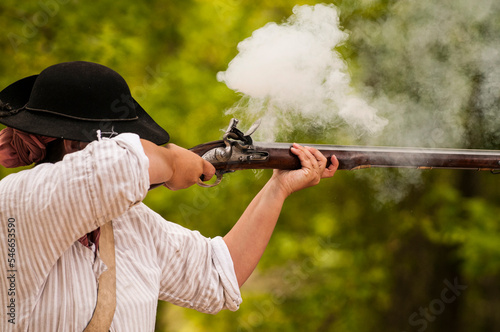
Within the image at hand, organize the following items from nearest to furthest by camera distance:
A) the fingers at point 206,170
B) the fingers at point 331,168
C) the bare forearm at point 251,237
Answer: the fingers at point 206,170, the bare forearm at point 251,237, the fingers at point 331,168

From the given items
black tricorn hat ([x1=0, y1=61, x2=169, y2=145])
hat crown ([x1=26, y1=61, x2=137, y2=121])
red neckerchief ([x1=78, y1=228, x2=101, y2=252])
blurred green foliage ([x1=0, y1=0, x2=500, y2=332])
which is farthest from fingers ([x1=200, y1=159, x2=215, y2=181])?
blurred green foliage ([x1=0, y1=0, x2=500, y2=332])

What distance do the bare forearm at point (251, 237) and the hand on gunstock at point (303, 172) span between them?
150 millimetres

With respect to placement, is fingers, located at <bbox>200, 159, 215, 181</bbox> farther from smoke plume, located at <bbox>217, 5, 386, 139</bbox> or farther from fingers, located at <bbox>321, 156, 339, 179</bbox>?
smoke plume, located at <bbox>217, 5, 386, 139</bbox>

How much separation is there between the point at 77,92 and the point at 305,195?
18.1 feet

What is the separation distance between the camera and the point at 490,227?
263 inches

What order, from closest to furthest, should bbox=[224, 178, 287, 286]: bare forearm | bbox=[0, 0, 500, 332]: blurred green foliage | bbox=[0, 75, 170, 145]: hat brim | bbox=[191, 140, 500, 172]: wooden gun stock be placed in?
bbox=[0, 75, 170, 145]: hat brim, bbox=[224, 178, 287, 286]: bare forearm, bbox=[191, 140, 500, 172]: wooden gun stock, bbox=[0, 0, 500, 332]: blurred green foliage

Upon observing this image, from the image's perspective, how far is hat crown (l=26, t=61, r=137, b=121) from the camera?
1.91 metres

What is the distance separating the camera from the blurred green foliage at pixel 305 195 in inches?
233

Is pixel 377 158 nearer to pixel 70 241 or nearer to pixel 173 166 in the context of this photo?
pixel 173 166

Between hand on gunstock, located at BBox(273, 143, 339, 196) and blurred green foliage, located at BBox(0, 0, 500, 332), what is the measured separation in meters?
2.59

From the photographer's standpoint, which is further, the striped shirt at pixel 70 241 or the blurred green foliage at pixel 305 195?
the blurred green foliage at pixel 305 195

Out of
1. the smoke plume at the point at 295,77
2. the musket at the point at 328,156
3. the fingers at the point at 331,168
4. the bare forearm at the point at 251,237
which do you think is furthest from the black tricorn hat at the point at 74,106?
the smoke plume at the point at 295,77

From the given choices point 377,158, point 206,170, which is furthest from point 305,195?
point 206,170

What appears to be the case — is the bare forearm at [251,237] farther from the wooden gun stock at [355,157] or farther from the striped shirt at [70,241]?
the striped shirt at [70,241]
